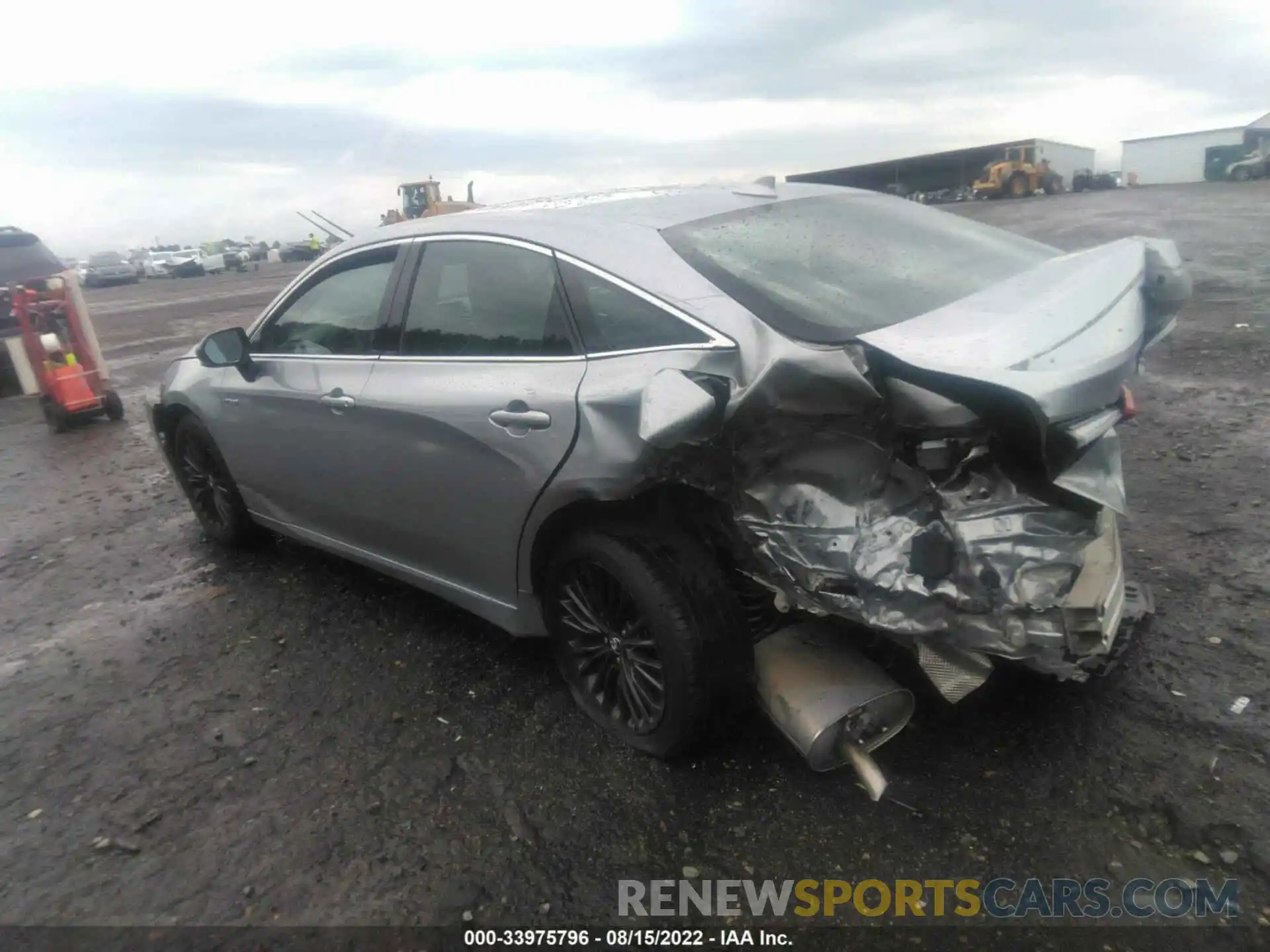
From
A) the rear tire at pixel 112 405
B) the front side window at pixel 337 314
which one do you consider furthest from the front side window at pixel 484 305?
the rear tire at pixel 112 405

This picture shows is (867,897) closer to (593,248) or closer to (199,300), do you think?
(593,248)

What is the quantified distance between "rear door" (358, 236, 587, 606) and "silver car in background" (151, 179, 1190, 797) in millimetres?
11

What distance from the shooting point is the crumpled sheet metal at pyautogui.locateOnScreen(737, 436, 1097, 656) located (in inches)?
82.8

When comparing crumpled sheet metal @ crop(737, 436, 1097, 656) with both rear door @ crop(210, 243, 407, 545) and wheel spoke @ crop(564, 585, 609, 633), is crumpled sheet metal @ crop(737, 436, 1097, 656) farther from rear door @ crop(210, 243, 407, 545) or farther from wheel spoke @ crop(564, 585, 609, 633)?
rear door @ crop(210, 243, 407, 545)

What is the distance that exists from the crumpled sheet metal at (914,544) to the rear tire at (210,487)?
3.32 metres

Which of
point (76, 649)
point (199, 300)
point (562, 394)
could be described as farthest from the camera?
point (199, 300)

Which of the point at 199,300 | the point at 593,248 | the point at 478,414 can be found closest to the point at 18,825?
the point at 478,414

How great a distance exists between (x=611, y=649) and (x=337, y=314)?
6.57ft

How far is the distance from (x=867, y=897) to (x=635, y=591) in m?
1.01

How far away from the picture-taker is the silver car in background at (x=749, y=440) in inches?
84.7

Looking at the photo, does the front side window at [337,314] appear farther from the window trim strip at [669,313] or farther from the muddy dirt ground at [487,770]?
the muddy dirt ground at [487,770]

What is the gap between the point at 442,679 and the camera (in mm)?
3371

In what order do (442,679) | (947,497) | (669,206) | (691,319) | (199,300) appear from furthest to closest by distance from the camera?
(199,300) → (442,679) → (669,206) → (691,319) → (947,497)

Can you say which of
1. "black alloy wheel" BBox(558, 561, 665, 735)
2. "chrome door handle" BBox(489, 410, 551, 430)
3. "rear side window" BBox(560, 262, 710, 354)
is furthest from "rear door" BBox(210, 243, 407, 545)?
"black alloy wheel" BBox(558, 561, 665, 735)
